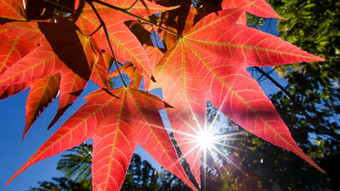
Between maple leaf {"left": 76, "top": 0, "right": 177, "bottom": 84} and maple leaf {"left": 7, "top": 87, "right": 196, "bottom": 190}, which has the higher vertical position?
maple leaf {"left": 76, "top": 0, "right": 177, "bottom": 84}

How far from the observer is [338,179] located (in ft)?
21.6

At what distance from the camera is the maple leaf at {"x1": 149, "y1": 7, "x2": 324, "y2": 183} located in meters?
0.43

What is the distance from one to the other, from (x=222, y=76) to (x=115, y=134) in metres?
0.31

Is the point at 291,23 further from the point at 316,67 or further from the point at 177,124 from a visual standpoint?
the point at 177,124

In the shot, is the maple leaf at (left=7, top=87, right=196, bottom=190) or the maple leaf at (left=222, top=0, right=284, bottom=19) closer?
the maple leaf at (left=7, top=87, right=196, bottom=190)

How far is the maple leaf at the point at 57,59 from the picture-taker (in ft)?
1.29

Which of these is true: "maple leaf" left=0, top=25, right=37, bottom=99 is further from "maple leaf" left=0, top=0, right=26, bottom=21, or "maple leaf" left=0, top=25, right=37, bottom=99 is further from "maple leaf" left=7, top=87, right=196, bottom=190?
"maple leaf" left=7, top=87, right=196, bottom=190

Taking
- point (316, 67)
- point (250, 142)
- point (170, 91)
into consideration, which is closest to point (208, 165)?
point (250, 142)

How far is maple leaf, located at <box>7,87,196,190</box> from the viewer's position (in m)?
0.43

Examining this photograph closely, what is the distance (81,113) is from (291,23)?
304 centimetres

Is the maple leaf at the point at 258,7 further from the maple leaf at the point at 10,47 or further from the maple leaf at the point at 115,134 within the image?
the maple leaf at the point at 10,47

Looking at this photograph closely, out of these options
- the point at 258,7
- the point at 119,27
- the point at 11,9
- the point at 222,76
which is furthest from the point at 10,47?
the point at 258,7

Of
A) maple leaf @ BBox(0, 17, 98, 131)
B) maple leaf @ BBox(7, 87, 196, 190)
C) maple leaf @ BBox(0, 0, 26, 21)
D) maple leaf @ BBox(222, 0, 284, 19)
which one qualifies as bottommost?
maple leaf @ BBox(7, 87, 196, 190)

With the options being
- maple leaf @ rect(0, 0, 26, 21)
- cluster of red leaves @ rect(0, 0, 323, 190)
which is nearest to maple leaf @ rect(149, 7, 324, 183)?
cluster of red leaves @ rect(0, 0, 323, 190)
